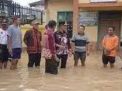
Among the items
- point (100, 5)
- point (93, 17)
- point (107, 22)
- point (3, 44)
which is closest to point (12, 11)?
point (100, 5)

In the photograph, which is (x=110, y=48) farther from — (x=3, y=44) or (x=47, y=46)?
(x=3, y=44)

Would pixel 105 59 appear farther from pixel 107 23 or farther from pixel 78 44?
pixel 107 23

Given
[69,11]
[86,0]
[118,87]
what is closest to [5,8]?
[86,0]

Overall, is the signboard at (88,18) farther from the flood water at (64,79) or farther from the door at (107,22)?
the flood water at (64,79)

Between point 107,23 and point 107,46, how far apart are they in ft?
44.2

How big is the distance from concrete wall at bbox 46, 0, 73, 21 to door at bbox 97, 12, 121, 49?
2.48m

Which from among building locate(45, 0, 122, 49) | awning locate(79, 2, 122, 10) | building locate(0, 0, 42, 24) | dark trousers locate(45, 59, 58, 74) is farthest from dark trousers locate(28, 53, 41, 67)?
building locate(45, 0, 122, 49)

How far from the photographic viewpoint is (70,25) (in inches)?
1314

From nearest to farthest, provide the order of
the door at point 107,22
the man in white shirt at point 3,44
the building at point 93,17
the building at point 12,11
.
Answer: the man in white shirt at point 3,44 < the building at point 12,11 < the building at point 93,17 < the door at point 107,22

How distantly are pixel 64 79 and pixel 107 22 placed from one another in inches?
705

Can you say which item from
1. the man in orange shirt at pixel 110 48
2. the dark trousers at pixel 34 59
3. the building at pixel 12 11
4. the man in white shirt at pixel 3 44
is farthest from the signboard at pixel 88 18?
the man in white shirt at pixel 3 44

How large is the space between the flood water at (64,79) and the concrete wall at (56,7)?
15762 mm

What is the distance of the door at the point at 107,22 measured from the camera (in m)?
31.5

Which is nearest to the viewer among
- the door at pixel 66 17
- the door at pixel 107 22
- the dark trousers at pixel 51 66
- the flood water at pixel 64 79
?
the flood water at pixel 64 79
